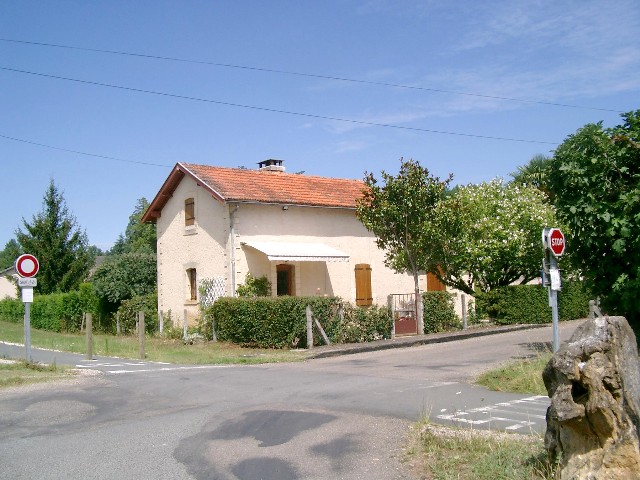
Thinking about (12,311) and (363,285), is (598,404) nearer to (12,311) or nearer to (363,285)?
(363,285)

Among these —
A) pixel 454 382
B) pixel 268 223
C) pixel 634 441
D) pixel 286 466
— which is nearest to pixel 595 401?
pixel 634 441

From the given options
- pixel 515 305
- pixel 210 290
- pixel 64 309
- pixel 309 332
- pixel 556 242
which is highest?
pixel 556 242

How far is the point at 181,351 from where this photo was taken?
67.6 feet

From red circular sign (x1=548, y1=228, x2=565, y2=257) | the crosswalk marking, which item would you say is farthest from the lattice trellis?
the crosswalk marking

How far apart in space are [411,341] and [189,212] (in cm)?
1049

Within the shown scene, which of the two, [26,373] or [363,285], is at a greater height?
[363,285]

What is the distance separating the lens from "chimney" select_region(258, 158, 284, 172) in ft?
94.8

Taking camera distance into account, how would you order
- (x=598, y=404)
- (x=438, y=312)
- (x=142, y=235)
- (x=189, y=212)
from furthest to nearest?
(x=142, y=235)
(x=189, y=212)
(x=438, y=312)
(x=598, y=404)

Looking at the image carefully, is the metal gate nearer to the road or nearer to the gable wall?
the gable wall

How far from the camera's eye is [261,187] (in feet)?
84.3

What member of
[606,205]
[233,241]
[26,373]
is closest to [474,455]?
[606,205]

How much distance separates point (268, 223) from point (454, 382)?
13.9 metres

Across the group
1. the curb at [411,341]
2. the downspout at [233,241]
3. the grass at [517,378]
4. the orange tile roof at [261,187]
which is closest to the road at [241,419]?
the grass at [517,378]

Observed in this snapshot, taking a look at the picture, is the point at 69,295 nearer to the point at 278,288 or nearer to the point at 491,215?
the point at 278,288
